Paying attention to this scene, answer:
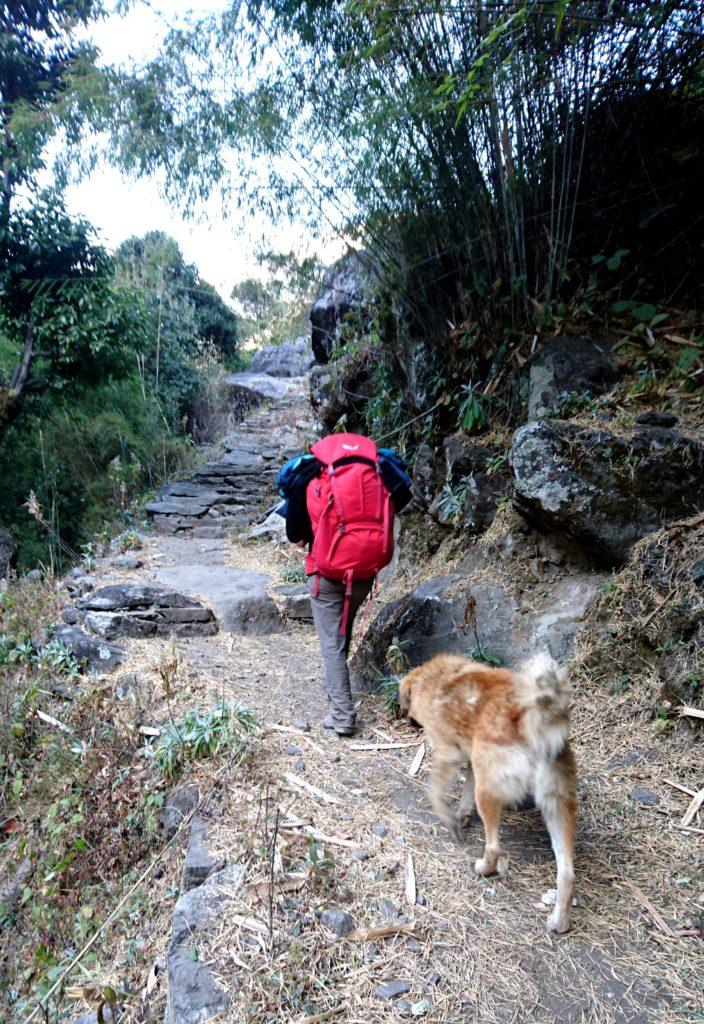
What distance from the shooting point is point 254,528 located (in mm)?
9500

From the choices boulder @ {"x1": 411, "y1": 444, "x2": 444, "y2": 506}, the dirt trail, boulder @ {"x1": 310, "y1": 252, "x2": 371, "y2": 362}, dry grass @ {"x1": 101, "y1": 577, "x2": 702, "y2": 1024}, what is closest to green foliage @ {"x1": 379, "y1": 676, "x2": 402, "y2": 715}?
the dirt trail

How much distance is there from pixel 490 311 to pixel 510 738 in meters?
3.87

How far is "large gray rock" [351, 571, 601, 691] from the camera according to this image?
3.86 metres

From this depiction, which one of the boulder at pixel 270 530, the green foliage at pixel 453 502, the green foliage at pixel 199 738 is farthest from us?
the boulder at pixel 270 530

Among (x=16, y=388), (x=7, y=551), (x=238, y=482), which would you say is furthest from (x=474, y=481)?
(x=16, y=388)

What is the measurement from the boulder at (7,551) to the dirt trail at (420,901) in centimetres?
830

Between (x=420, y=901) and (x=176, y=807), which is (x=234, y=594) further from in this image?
(x=420, y=901)

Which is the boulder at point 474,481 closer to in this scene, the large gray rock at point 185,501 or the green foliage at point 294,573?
the green foliage at point 294,573

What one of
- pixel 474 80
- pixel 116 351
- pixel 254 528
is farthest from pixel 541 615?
pixel 116 351

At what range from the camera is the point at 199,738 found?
3.35 m

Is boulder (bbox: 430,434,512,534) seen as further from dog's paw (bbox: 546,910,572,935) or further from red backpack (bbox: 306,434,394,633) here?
dog's paw (bbox: 546,910,572,935)

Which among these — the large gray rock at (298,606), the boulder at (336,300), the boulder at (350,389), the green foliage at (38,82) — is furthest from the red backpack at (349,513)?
the green foliage at (38,82)

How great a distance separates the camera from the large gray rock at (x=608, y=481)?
11.9 feet

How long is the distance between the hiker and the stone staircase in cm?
621
